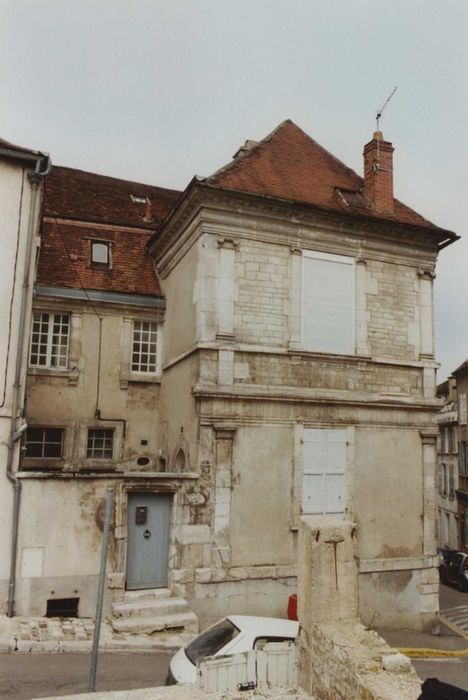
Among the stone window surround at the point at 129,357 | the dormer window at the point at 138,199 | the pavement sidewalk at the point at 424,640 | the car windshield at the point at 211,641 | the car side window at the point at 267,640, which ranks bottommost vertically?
the pavement sidewalk at the point at 424,640

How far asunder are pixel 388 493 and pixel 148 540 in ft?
19.6

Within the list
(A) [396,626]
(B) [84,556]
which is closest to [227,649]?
(B) [84,556]

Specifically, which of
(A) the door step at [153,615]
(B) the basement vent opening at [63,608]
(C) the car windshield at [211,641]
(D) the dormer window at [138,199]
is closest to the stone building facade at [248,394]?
(B) the basement vent opening at [63,608]

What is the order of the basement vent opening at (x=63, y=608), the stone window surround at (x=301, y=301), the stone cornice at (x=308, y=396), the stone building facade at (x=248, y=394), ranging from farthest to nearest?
the stone window surround at (x=301, y=301) < the stone cornice at (x=308, y=396) < the stone building facade at (x=248, y=394) < the basement vent opening at (x=63, y=608)

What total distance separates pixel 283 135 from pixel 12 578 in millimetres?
13255

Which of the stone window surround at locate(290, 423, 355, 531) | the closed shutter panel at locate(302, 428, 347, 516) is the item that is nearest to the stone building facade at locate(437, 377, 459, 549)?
the stone window surround at locate(290, 423, 355, 531)

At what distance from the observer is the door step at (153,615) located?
10730mm

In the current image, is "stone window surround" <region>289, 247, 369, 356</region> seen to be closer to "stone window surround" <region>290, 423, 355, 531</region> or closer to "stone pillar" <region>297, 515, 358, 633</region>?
"stone window surround" <region>290, 423, 355, 531</region>

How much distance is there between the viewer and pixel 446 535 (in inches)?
1423

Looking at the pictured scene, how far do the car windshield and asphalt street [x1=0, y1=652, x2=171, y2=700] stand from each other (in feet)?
4.49

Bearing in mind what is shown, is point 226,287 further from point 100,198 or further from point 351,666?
point 351,666

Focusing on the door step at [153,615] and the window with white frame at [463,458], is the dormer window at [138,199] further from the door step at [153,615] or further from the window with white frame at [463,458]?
the window with white frame at [463,458]

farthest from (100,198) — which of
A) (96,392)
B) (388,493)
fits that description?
(388,493)

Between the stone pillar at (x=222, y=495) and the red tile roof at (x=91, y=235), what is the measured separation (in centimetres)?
561
